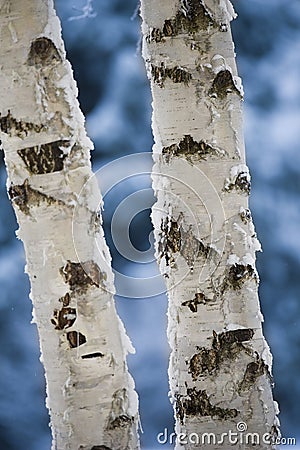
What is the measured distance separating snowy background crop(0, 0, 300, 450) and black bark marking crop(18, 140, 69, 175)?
0.73m

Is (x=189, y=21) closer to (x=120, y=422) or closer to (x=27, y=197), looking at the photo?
(x=27, y=197)

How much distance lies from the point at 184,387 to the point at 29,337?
2.27ft

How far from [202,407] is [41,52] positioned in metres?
0.52

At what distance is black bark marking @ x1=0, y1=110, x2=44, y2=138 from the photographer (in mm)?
773

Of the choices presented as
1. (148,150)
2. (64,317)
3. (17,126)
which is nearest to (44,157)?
(17,126)

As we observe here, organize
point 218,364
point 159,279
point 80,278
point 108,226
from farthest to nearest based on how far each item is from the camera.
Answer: point 108,226
point 159,279
point 218,364
point 80,278

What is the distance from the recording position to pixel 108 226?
1433 mm

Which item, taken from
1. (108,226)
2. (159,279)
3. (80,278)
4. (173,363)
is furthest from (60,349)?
(108,226)

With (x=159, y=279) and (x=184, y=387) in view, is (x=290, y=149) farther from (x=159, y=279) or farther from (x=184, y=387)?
(x=184, y=387)

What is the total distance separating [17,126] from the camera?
776 millimetres

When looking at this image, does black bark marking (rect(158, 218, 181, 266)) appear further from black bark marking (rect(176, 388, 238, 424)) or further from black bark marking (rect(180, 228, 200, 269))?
black bark marking (rect(176, 388, 238, 424))

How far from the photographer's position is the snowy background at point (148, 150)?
59.6 inches

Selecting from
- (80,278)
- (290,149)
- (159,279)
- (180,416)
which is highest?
(290,149)

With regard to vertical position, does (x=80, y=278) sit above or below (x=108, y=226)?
below
